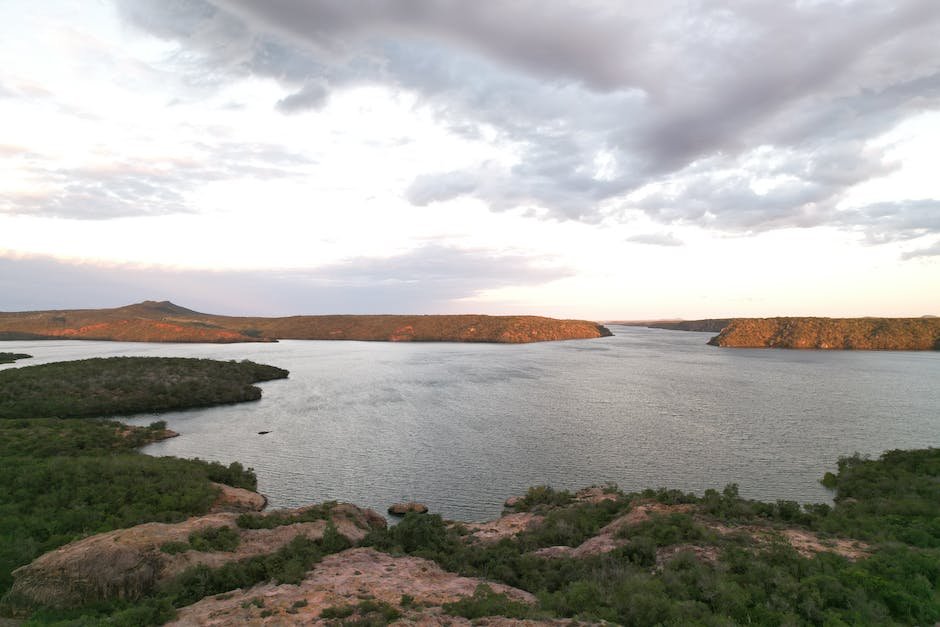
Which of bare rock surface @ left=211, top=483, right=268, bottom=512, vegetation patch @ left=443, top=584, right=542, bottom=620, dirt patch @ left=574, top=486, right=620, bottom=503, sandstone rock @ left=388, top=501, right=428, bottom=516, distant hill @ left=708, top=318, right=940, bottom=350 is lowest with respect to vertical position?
sandstone rock @ left=388, top=501, right=428, bottom=516

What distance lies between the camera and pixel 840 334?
18175cm

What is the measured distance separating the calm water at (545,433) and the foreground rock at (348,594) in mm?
10814

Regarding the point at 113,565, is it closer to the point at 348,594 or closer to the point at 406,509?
the point at 348,594

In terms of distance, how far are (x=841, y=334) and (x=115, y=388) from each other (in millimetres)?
231590

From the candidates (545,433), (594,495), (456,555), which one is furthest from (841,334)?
(456,555)

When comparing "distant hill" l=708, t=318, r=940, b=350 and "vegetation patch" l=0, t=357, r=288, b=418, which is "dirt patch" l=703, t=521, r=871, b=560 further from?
"distant hill" l=708, t=318, r=940, b=350

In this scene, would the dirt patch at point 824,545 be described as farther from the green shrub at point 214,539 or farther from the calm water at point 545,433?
the green shrub at point 214,539

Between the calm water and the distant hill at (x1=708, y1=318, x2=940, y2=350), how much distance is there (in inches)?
4080

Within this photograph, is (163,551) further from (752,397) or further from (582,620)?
(752,397)

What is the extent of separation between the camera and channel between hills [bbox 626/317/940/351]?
575ft

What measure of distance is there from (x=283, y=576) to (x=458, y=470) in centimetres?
2159

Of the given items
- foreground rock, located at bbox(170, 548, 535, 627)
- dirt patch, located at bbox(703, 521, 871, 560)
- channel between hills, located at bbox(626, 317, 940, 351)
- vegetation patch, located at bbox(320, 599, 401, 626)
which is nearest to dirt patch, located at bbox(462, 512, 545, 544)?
foreground rock, located at bbox(170, 548, 535, 627)

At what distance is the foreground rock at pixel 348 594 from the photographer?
47.1ft

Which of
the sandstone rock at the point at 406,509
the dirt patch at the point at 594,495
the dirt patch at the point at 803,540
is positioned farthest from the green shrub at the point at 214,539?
the dirt patch at the point at 803,540
